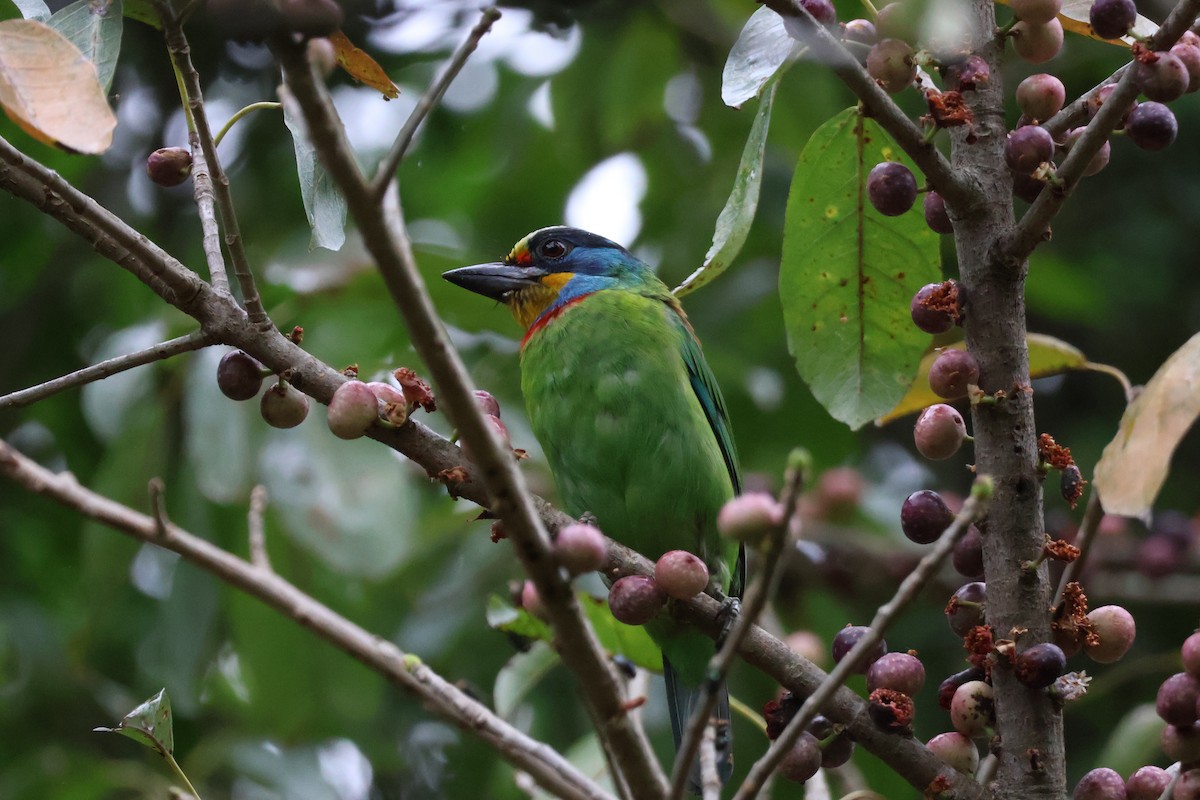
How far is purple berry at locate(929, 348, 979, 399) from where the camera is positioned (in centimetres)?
180

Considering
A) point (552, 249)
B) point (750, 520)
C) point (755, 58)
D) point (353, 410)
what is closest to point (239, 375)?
point (353, 410)

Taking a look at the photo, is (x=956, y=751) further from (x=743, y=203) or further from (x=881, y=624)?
(x=743, y=203)

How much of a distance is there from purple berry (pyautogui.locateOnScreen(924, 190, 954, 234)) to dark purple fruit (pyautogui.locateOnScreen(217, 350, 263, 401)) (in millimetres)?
997

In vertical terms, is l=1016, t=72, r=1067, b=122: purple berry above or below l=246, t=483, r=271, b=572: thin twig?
above

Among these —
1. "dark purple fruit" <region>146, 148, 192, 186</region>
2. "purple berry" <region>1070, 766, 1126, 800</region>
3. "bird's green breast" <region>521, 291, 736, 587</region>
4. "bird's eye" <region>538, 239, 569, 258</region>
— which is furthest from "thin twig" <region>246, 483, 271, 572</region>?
"bird's eye" <region>538, 239, 569, 258</region>

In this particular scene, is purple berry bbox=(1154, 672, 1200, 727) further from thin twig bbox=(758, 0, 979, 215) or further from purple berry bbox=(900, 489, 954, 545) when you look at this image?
thin twig bbox=(758, 0, 979, 215)

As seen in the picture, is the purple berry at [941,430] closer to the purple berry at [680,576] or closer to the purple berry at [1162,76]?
the purple berry at [680,576]

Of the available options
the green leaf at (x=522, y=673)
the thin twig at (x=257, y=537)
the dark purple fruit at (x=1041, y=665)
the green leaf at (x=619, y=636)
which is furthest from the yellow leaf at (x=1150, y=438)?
the green leaf at (x=522, y=673)

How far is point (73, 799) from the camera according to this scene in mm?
3945

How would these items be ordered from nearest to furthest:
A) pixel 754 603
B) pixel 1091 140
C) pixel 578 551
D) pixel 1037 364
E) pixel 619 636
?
pixel 754 603 → pixel 578 551 → pixel 1091 140 → pixel 1037 364 → pixel 619 636

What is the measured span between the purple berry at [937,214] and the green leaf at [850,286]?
0.70 feet

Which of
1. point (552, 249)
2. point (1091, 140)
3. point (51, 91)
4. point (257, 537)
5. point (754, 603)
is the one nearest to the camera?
point (754, 603)

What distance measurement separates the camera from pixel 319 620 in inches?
44.0

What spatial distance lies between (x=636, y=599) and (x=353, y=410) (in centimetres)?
45
